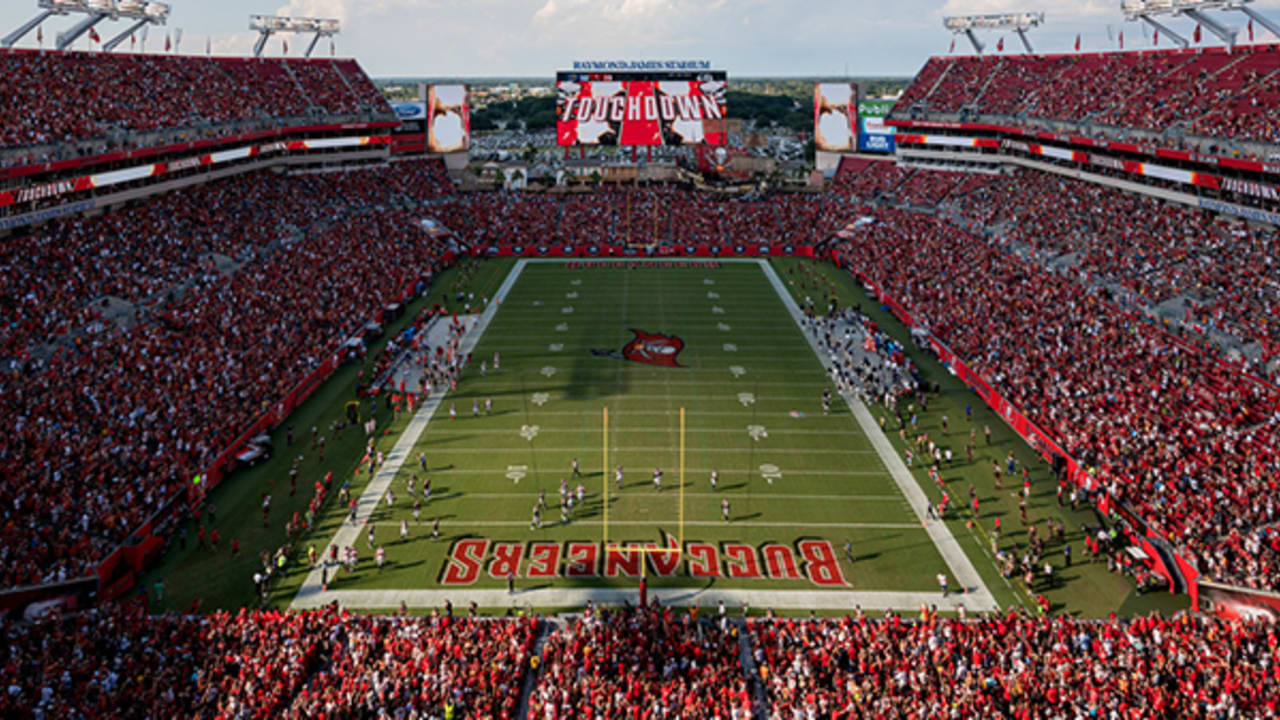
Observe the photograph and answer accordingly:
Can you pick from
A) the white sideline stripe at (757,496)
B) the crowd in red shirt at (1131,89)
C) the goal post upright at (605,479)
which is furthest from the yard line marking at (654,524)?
the crowd in red shirt at (1131,89)

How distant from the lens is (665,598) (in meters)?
20.8

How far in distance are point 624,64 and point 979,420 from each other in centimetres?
4409

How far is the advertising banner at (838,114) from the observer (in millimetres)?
74562

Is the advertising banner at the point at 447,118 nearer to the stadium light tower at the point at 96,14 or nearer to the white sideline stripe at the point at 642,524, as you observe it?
the stadium light tower at the point at 96,14

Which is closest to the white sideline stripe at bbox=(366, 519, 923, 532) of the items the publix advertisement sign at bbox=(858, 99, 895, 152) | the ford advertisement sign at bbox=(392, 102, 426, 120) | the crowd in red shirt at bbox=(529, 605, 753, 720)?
the crowd in red shirt at bbox=(529, 605, 753, 720)

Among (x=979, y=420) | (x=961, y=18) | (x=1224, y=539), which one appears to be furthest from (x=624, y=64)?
(x=1224, y=539)

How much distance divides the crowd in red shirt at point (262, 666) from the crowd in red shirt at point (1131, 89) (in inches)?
1559

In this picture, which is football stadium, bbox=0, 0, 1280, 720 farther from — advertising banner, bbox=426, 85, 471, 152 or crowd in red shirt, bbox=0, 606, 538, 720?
advertising banner, bbox=426, 85, 471, 152

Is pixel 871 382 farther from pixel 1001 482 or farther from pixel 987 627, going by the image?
pixel 987 627

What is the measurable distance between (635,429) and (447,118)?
167 feet

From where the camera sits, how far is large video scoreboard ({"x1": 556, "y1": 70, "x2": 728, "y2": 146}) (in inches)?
2501

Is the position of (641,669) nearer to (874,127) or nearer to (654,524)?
(654,524)

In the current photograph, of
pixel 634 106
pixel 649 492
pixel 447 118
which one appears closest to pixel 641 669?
pixel 649 492

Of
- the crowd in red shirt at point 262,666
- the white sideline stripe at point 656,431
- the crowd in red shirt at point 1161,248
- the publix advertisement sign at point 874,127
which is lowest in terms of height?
the crowd in red shirt at point 262,666
